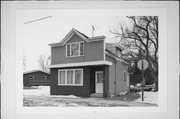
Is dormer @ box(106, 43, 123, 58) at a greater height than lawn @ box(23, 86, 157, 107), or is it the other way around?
dormer @ box(106, 43, 123, 58)

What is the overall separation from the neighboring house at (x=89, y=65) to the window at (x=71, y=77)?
0.01 m

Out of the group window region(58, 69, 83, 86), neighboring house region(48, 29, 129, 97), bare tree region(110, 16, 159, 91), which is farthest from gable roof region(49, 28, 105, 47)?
window region(58, 69, 83, 86)

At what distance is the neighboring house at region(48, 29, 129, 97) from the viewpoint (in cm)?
305

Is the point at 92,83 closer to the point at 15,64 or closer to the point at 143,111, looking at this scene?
the point at 143,111

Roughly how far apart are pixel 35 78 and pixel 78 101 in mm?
651

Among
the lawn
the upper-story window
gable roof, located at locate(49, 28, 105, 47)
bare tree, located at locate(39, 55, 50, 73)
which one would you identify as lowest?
the lawn

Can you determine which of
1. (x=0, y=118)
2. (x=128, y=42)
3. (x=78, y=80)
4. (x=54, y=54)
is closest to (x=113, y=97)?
(x=78, y=80)

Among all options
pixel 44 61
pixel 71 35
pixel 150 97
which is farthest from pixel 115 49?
pixel 44 61

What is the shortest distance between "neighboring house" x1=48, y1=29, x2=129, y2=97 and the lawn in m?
0.07

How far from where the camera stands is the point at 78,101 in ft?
9.95

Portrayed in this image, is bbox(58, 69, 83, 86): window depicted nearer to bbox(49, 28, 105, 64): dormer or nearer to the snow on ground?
bbox(49, 28, 105, 64): dormer

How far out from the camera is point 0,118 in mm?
2898

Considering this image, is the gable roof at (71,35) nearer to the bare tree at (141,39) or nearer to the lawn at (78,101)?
the bare tree at (141,39)

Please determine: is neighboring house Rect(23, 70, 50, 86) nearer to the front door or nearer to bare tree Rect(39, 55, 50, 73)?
bare tree Rect(39, 55, 50, 73)
